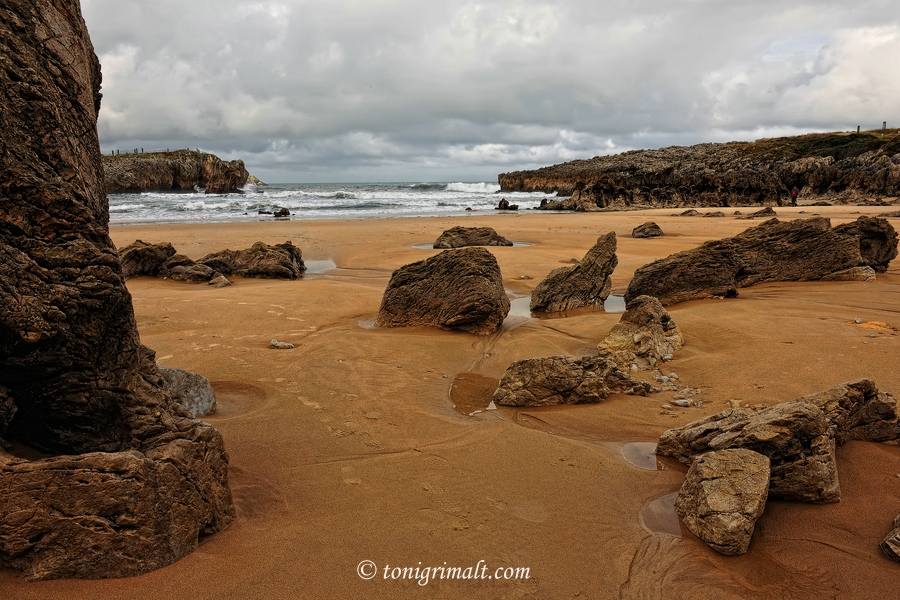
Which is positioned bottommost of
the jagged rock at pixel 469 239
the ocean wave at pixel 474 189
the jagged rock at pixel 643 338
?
the jagged rock at pixel 643 338

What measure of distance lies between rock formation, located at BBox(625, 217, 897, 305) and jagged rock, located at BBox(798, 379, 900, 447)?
5655 mm

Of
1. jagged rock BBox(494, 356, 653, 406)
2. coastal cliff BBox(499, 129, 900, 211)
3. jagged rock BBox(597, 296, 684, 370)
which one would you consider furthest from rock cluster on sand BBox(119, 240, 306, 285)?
coastal cliff BBox(499, 129, 900, 211)

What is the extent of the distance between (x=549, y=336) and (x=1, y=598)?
6666mm

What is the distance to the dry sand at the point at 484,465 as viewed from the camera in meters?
3.02

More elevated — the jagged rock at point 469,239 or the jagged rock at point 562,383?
the jagged rock at point 469,239

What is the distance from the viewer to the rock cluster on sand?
13041 mm

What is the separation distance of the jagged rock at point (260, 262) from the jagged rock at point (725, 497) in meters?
11.7

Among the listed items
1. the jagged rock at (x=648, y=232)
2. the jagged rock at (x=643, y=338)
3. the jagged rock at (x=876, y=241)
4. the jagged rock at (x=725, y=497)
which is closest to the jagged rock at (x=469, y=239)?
the jagged rock at (x=648, y=232)

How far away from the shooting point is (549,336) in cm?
810

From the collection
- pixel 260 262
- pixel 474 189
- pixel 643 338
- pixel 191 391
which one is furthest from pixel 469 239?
pixel 474 189

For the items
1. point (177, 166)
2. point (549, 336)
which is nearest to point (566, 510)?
point (549, 336)

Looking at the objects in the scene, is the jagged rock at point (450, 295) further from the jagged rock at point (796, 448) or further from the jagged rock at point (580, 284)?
the jagged rock at point (796, 448)

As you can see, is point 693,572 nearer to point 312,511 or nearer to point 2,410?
point 312,511

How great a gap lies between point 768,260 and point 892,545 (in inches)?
367
